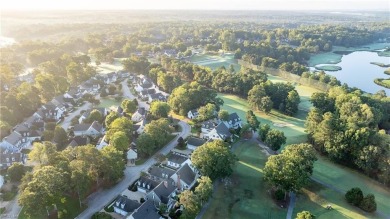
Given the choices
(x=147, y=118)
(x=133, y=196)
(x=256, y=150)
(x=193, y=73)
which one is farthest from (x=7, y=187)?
(x=193, y=73)

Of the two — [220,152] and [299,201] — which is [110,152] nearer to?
[220,152]

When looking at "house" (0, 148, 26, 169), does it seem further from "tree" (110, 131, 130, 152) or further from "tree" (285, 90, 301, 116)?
"tree" (285, 90, 301, 116)

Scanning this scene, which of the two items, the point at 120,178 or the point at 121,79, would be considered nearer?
the point at 120,178

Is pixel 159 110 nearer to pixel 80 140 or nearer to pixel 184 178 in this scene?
pixel 80 140

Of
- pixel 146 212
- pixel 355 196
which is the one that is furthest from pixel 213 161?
pixel 355 196

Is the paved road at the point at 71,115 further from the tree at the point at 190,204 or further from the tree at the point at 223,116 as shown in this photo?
the tree at the point at 190,204
